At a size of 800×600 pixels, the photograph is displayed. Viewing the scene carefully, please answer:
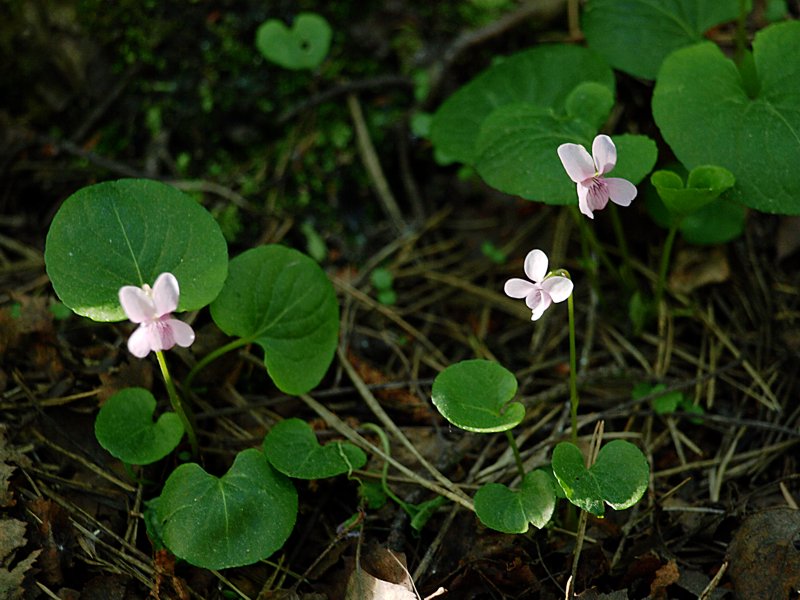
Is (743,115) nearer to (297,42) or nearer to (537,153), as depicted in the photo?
(537,153)

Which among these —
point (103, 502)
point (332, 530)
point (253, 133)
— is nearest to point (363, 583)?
point (332, 530)

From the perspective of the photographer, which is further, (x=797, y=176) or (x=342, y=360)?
(x=342, y=360)

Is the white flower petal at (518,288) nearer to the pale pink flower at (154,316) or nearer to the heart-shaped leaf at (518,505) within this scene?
the heart-shaped leaf at (518,505)

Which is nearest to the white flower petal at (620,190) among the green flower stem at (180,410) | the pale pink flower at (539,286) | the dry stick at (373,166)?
the pale pink flower at (539,286)

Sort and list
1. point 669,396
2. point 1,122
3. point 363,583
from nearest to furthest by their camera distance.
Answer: point 363,583 → point 669,396 → point 1,122

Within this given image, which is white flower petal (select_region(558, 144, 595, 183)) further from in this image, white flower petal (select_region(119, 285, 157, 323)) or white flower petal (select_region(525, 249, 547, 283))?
Answer: white flower petal (select_region(119, 285, 157, 323))

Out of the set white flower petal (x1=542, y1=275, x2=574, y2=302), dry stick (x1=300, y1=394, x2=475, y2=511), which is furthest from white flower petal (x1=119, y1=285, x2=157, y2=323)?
white flower petal (x1=542, y1=275, x2=574, y2=302)

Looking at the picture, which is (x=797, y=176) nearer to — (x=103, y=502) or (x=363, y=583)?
(x=363, y=583)
